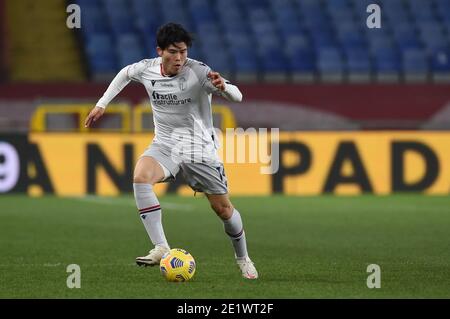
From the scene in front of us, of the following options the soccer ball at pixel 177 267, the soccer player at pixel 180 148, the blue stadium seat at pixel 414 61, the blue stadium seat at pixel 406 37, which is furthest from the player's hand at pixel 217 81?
the blue stadium seat at pixel 406 37

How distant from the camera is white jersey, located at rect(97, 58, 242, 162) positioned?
9.25 meters

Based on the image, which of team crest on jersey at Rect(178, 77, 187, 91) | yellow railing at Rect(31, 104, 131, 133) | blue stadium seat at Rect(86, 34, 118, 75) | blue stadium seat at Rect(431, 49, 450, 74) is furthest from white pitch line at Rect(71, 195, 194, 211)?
blue stadium seat at Rect(431, 49, 450, 74)

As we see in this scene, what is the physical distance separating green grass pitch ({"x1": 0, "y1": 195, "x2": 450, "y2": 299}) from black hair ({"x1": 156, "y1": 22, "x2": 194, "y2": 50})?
176 cm

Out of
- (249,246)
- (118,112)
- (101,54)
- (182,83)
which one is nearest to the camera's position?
(182,83)

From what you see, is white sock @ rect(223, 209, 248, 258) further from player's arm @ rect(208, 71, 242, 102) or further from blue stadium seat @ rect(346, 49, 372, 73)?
blue stadium seat @ rect(346, 49, 372, 73)

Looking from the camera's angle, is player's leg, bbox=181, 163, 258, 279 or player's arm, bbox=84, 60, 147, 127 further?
player's arm, bbox=84, 60, 147, 127

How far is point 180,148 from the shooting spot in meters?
9.41

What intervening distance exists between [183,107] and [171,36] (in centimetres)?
66

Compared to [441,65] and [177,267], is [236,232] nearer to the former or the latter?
[177,267]

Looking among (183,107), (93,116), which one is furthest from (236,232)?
(93,116)

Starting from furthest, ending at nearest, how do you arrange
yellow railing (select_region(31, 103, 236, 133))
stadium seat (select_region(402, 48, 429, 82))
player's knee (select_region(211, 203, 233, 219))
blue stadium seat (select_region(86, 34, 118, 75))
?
stadium seat (select_region(402, 48, 429, 82))
blue stadium seat (select_region(86, 34, 118, 75))
yellow railing (select_region(31, 103, 236, 133))
player's knee (select_region(211, 203, 233, 219))

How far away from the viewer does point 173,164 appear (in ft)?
30.8
